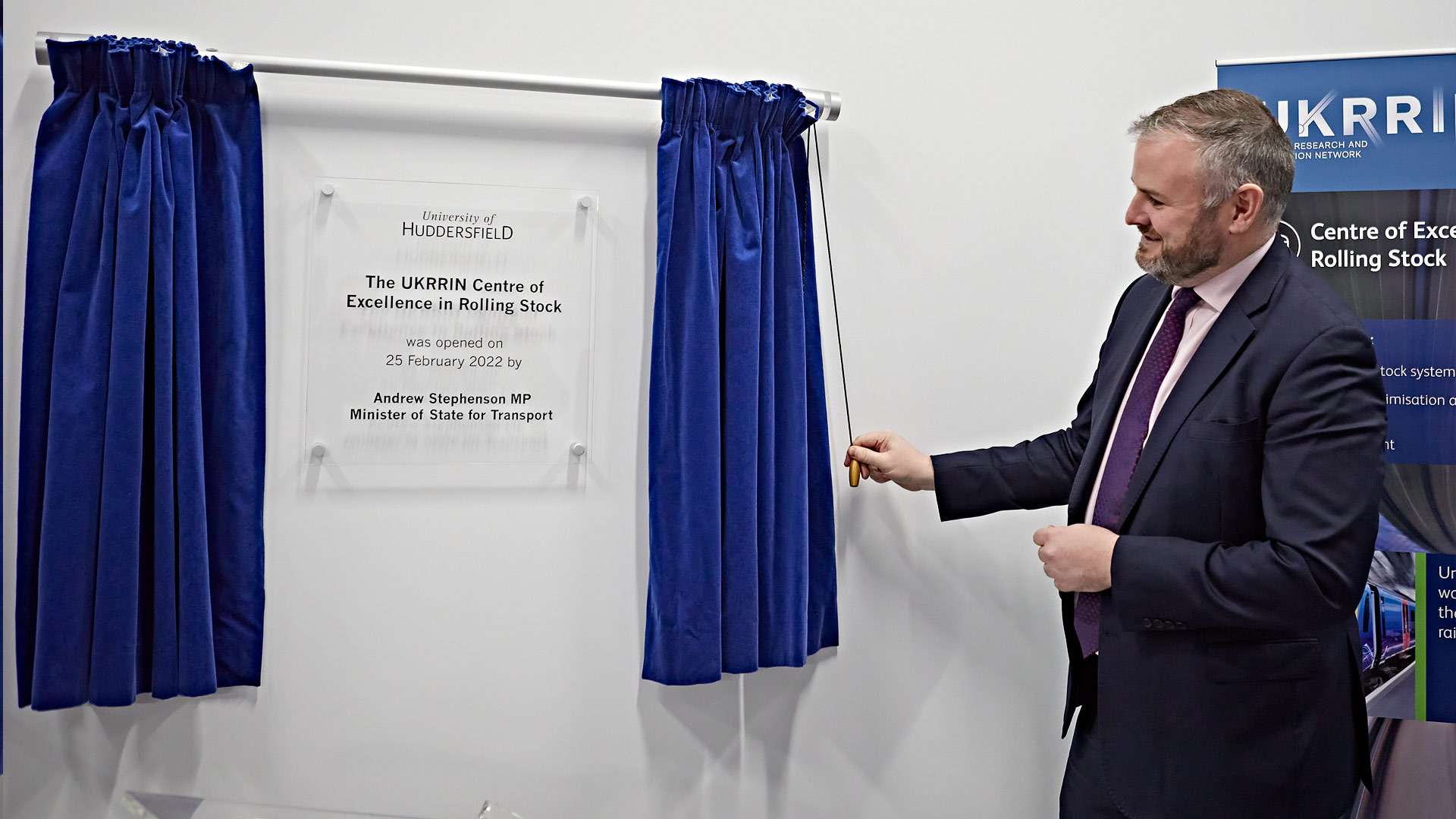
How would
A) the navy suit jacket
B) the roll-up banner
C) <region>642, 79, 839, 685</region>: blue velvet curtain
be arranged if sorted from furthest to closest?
1. the roll-up banner
2. <region>642, 79, 839, 685</region>: blue velvet curtain
3. the navy suit jacket

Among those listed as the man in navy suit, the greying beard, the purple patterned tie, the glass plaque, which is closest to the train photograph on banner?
the man in navy suit

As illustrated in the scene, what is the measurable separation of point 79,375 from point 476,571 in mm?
687

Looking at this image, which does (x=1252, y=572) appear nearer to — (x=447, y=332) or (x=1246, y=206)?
(x=1246, y=206)

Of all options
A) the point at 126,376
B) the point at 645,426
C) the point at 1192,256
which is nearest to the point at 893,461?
the point at 645,426

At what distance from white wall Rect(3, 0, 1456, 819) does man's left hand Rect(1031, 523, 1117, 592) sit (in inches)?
17.8

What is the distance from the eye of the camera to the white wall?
4.83 feet

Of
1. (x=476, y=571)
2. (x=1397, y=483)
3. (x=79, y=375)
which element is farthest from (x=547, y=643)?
(x=1397, y=483)

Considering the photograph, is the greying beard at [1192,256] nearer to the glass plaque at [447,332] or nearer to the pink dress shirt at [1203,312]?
the pink dress shirt at [1203,312]

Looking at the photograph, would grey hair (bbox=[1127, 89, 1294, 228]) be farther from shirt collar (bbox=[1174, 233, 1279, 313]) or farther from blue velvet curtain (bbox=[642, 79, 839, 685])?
blue velvet curtain (bbox=[642, 79, 839, 685])

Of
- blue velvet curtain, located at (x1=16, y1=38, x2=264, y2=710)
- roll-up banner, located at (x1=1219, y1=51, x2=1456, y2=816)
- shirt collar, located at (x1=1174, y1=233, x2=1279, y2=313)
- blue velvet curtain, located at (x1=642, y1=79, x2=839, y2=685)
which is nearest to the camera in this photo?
shirt collar, located at (x1=1174, y1=233, x2=1279, y2=313)

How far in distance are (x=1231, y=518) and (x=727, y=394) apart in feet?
2.52

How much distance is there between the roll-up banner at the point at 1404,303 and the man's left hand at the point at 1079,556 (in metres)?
0.79

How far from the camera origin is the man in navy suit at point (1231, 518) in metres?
1.07

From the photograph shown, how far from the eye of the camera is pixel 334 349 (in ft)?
4.82
